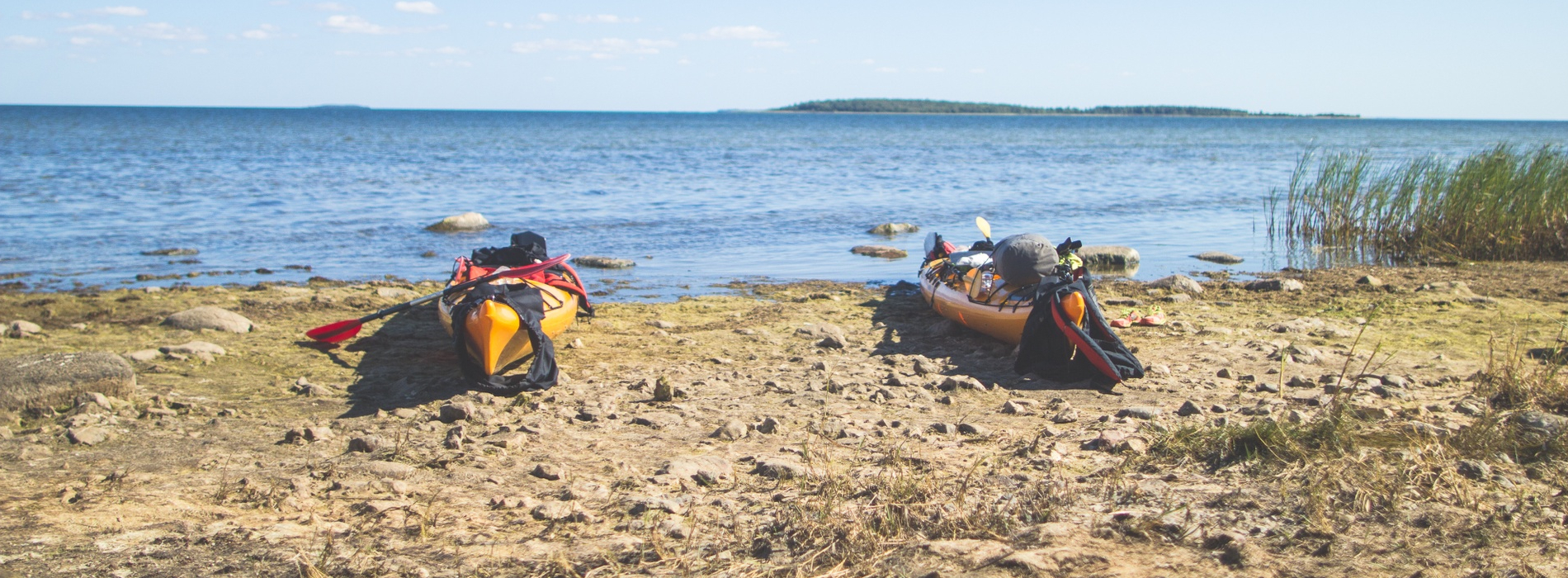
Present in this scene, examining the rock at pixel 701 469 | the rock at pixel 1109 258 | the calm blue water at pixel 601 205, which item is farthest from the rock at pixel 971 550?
the rock at pixel 1109 258

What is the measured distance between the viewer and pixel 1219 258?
1465 cm

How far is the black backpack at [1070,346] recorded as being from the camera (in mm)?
6992

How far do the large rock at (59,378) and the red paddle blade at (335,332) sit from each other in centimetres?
179

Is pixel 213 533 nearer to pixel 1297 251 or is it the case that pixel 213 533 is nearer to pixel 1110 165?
pixel 1297 251

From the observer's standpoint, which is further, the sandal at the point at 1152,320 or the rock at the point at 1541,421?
the sandal at the point at 1152,320

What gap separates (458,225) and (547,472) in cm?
1363

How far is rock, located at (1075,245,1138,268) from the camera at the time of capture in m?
13.8

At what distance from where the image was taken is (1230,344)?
26.9 feet

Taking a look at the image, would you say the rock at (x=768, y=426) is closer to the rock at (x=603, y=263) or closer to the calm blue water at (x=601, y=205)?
the calm blue water at (x=601, y=205)

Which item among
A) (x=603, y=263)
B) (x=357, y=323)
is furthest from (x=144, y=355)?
(x=603, y=263)

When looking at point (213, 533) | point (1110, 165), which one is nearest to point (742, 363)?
point (213, 533)

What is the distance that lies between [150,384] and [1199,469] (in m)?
6.93

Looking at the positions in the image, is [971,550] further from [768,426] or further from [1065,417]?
[1065,417]

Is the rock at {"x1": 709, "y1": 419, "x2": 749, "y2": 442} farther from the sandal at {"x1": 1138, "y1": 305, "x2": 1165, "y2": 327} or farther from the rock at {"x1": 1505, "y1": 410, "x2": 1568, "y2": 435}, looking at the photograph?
the sandal at {"x1": 1138, "y1": 305, "x2": 1165, "y2": 327}
